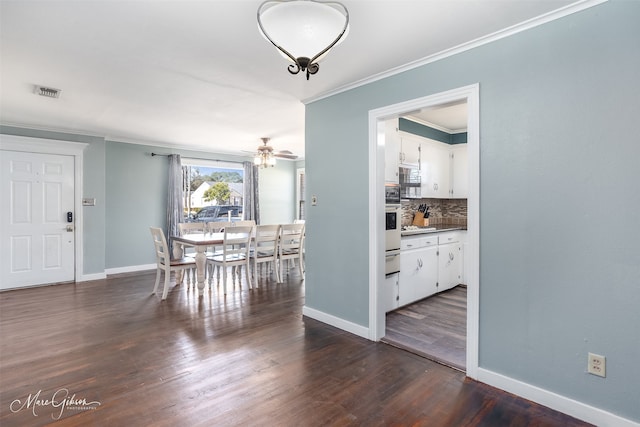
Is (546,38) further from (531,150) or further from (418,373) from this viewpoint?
(418,373)

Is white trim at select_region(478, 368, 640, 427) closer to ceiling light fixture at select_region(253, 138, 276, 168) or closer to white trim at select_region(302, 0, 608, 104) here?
white trim at select_region(302, 0, 608, 104)

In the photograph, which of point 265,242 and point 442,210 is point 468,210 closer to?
point 442,210

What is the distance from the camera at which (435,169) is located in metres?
4.90

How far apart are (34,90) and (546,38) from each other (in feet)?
15.2

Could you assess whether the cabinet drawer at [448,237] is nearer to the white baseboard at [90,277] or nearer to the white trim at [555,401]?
the white trim at [555,401]

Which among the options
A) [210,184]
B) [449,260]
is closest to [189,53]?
[449,260]

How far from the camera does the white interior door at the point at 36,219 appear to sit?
4.80m

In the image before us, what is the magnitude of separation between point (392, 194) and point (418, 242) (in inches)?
30.1

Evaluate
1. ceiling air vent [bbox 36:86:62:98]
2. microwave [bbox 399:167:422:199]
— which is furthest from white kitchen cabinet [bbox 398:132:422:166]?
ceiling air vent [bbox 36:86:62:98]

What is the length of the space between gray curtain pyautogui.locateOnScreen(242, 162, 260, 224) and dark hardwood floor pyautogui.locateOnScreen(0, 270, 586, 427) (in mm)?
3990

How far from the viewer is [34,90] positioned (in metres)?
3.37

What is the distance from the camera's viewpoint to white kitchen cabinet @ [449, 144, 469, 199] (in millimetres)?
5070

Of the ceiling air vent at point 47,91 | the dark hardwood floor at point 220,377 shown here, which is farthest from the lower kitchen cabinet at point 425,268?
the ceiling air vent at point 47,91

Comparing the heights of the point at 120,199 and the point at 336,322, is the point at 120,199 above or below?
above
